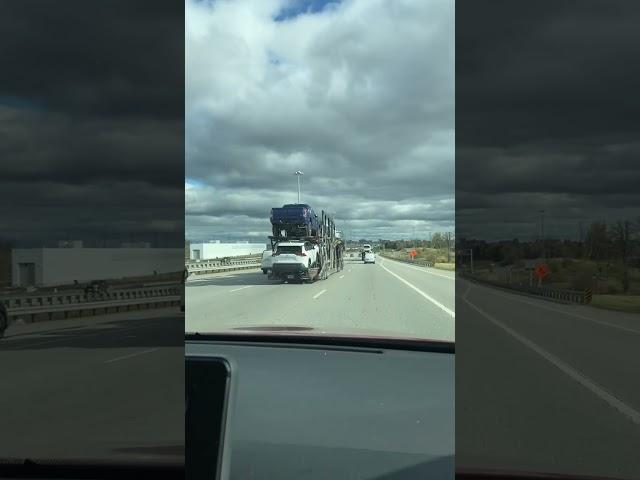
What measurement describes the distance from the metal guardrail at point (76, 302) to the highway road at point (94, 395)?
10.7ft

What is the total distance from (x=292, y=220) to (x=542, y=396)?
2113 cm

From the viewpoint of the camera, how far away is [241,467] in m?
2.25

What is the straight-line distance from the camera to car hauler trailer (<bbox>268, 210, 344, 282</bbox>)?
27328mm

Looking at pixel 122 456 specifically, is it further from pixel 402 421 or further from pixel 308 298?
pixel 308 298

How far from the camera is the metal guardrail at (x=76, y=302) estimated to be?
718 inches

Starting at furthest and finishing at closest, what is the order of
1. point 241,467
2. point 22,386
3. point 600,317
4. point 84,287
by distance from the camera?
point 84,287, point 600,317, point 22,386, point 241,467

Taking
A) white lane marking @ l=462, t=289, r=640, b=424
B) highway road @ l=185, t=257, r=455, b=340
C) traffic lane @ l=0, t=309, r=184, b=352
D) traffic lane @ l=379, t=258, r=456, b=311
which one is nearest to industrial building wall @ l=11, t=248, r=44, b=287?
traffic lane @ l=0, t=309, r=184, b=352

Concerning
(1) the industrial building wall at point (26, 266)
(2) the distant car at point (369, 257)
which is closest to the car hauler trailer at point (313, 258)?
(1) the industrial building wall at point (26, 266)

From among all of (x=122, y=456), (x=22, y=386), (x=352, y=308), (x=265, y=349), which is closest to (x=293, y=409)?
(x=265, y=349)

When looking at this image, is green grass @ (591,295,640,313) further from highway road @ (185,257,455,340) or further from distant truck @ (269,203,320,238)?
distant truck @ (269,203,320,238)

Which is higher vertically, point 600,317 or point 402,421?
point 402,421

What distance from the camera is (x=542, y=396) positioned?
6578mm

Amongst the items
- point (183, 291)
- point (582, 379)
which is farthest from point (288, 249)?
point (183, 291)

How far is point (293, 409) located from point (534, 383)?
5.24 metres
